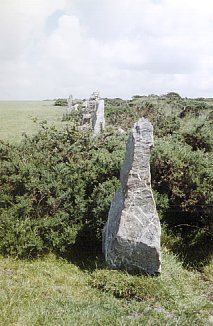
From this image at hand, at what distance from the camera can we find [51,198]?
27.3ft

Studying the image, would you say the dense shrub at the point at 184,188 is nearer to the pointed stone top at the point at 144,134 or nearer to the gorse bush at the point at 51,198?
the gorse bush at the point at 51,198

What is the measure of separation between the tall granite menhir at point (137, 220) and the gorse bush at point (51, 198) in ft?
4.05

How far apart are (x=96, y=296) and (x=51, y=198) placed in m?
2.55

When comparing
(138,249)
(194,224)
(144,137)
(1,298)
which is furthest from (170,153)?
(1,298)

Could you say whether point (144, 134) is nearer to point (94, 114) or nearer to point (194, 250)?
point (194, 250)

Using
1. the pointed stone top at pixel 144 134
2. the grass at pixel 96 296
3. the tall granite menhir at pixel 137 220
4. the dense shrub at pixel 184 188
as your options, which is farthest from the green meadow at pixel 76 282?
the pointed stone top at pixel 144 134

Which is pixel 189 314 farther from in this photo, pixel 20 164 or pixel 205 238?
pixel 20 164

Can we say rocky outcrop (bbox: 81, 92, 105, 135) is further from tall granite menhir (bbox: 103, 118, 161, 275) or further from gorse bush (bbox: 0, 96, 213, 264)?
tall granite menhir (bbox: 103, 118, 161, 275)

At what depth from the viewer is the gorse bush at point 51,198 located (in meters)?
7.76

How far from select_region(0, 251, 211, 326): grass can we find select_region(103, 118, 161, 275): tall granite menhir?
0.24 m

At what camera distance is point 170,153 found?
9320 mm

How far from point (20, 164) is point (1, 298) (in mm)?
3692

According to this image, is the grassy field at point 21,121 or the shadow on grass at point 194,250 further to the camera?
the grassy field at point 21,121

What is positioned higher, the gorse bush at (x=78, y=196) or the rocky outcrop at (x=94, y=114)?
the rocky outcrop at (x=94, y=114)
